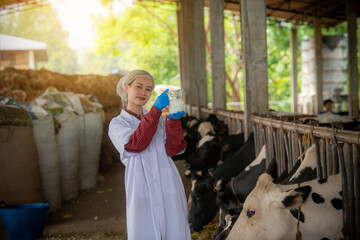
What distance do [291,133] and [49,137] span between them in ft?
12.4

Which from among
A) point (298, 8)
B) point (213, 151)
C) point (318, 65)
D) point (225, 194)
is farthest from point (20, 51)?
point (225, 194)

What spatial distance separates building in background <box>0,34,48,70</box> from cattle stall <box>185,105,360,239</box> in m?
14.9

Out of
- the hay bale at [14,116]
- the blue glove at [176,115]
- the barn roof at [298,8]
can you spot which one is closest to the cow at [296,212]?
the blue glove at [176,115]

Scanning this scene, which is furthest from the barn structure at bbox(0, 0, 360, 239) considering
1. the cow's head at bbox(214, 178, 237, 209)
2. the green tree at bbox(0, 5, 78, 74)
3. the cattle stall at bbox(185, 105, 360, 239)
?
the green tree at bbox(0, 5, 78, 74)

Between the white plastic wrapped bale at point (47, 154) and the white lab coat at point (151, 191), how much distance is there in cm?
334

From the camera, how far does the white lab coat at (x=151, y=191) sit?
2.37 m

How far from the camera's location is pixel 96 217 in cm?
543

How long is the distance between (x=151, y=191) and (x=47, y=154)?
3572mm

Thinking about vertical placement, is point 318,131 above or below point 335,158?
above

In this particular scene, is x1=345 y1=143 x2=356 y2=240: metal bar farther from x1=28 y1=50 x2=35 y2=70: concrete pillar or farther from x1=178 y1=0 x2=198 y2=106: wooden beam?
x1=28 y1=50 x2=35 y2=70: concrete pillar

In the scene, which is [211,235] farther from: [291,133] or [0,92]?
[0,92]

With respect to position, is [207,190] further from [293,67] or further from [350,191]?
[293,67]

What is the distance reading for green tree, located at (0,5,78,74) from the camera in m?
49.8

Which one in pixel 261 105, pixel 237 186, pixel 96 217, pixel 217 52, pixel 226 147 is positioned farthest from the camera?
pixel 217 52
